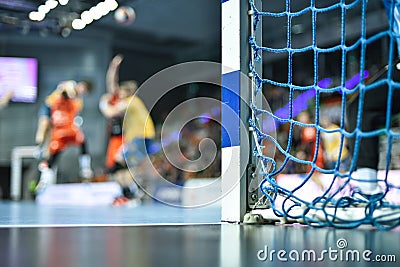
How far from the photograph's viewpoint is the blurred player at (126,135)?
4.67 m

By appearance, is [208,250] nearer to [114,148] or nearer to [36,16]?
[114,148]

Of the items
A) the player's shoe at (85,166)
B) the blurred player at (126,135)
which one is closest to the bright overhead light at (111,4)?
the blurred player at (126,135)

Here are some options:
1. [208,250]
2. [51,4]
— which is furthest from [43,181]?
[208,250]

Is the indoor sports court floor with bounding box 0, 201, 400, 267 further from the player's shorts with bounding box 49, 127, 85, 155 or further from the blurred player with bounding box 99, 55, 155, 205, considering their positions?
the player's shorts with bounding box 49, 127, 85, 155

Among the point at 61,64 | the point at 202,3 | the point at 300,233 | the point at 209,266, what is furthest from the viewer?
the point at 61,64

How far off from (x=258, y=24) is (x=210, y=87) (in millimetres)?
6203

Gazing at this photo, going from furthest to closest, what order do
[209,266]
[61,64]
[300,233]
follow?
1. [61,64]
2. [300,233]
3. [209,266]

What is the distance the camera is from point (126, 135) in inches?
189

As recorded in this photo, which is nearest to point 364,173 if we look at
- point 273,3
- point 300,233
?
point 300,233

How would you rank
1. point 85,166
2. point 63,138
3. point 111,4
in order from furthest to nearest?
point 85,166 < point 111,4 < point 63,138

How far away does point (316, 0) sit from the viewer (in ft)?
5.50

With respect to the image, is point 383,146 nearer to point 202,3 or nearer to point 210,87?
point 202,3

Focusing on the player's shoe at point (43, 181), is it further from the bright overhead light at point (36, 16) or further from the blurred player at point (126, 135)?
the bright overhead light at point (36, 16)

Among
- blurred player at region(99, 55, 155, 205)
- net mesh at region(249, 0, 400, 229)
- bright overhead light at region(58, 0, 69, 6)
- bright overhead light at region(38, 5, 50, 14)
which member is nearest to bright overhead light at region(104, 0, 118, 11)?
bright overhead light at region(58, 0, 69, 6)
